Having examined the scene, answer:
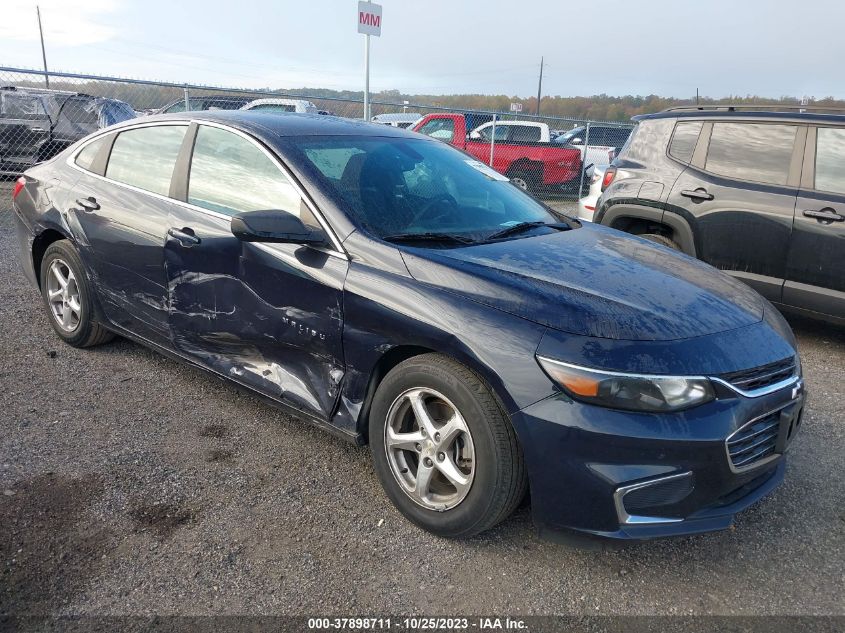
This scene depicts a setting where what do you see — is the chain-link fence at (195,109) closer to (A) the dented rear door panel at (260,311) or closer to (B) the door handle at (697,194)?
(B) the door handle at (697,194)

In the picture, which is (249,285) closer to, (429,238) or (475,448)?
(429,238)

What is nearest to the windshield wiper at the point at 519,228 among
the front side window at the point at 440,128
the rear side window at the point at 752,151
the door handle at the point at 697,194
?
the door handle at the point at 697,194

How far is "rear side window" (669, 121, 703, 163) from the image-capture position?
5732 mm

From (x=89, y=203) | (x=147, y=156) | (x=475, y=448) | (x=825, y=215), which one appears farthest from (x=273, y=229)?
(x=825, y=215)

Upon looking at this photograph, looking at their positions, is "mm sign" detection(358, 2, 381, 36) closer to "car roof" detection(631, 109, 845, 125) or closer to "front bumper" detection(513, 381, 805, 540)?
"car roof" detection(631, 109, 845, 125)

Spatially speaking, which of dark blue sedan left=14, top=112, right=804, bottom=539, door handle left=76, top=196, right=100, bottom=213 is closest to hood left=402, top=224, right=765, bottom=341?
dark blue sedan left=14, top=112, right=804, bottom=539

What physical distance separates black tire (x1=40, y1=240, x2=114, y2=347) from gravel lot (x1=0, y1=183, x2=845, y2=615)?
72 centimetres

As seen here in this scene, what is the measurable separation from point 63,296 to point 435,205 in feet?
9.02

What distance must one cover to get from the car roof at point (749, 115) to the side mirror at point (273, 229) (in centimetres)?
422

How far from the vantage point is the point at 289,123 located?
11.6ft

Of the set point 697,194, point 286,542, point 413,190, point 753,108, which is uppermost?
point 753,108

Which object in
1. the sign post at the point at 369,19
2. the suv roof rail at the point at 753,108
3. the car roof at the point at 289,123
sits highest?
the sign post at the point at 369,19

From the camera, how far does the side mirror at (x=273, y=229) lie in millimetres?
2855

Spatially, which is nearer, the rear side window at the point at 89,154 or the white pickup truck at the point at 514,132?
the rear side window at the point at 89,154
